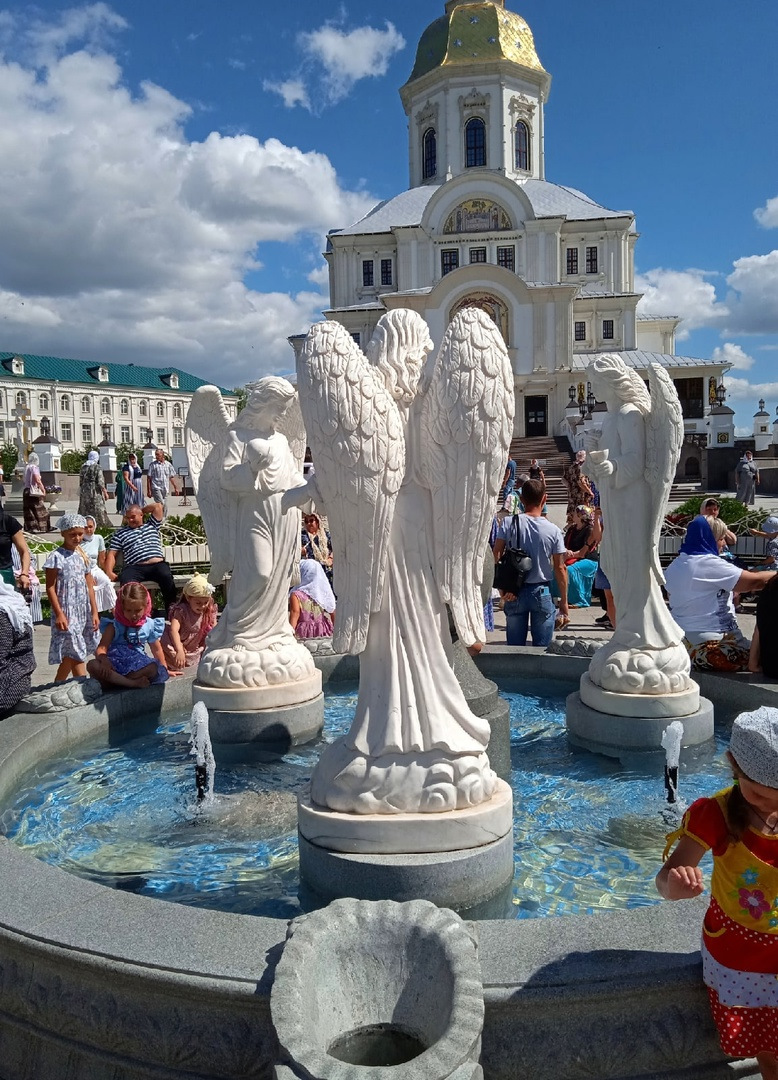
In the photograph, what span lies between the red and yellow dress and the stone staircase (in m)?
23.8

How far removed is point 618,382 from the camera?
4.29m

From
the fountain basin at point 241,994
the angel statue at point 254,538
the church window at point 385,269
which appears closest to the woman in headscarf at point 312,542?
the angel statue at point 254,538

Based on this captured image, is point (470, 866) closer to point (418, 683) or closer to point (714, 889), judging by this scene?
point (418, 683)

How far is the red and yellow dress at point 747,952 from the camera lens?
6.34 ft

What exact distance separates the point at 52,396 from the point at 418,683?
6923 cm

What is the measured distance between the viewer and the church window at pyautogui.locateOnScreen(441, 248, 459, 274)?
3853cm

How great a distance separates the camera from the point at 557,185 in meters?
42.2

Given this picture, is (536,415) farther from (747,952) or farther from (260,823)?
(747,952)

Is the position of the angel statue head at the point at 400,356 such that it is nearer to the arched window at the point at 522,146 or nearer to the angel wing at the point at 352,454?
the angel wing at the point at 352,454

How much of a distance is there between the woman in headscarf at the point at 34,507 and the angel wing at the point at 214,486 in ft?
47.2

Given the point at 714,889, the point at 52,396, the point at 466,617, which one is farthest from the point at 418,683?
the point at 52,396

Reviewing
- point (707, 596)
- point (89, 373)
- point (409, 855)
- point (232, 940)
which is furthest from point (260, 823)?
point (89, 373)

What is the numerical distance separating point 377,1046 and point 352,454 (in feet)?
5.37

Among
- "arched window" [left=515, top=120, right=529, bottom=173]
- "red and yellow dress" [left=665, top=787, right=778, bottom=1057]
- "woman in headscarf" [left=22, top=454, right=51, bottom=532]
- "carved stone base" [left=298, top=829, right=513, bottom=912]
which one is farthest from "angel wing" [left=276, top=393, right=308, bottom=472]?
"arched window" [left=515, top=120, right=529, bottom=173]
